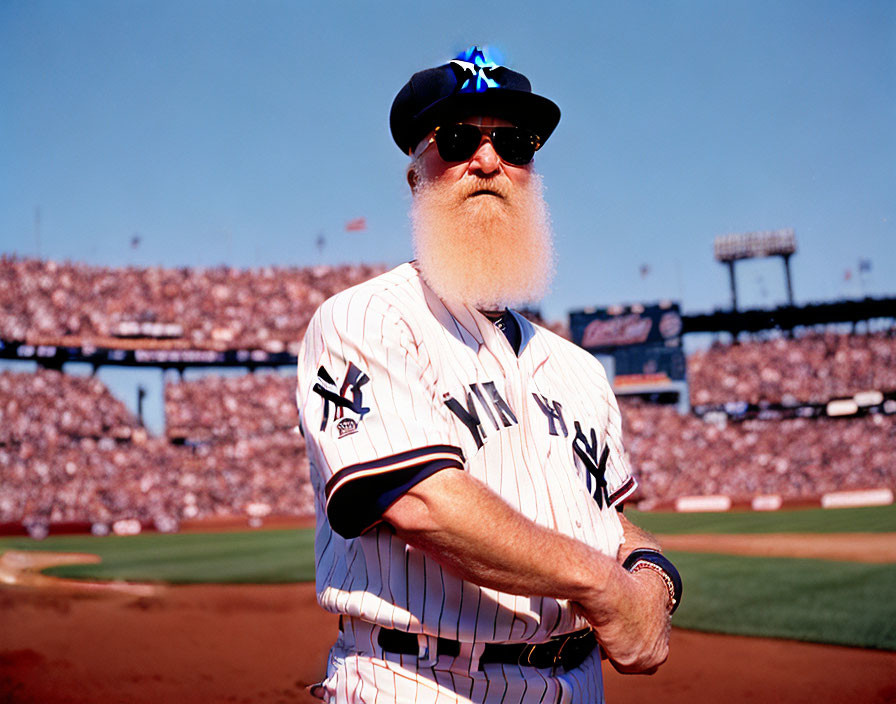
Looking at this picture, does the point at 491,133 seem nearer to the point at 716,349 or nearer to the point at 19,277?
the point at 19,277

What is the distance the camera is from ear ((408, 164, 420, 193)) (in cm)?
195

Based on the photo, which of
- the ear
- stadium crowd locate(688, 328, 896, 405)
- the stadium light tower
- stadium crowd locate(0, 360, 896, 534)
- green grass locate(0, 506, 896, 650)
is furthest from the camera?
the stadium light tower

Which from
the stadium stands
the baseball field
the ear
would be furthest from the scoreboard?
the ear

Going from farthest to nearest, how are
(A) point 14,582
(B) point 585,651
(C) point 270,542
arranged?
1. (C) point 270,542
2. (A) point 14,582
3. (B) point 585,651

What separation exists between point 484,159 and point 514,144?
0.09 metres

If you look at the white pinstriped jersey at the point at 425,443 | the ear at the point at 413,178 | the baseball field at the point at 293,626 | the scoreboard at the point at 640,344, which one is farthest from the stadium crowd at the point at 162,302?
the white pinstriped jersey at the point at 425,443

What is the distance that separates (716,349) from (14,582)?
98.2 ft

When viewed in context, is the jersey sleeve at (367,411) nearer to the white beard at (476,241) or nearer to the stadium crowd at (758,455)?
the white beard at (476,241)

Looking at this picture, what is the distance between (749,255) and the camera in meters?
39.7

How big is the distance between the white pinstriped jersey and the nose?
285 millimetres

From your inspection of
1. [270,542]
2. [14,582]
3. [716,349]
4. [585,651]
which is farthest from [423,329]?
[716,349]

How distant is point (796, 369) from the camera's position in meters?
31.3

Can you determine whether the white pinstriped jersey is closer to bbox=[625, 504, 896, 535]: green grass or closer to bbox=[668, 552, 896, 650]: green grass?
bbox=[668, 552, 896, 650]: green grass

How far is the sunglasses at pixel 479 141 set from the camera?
5.77 feet
